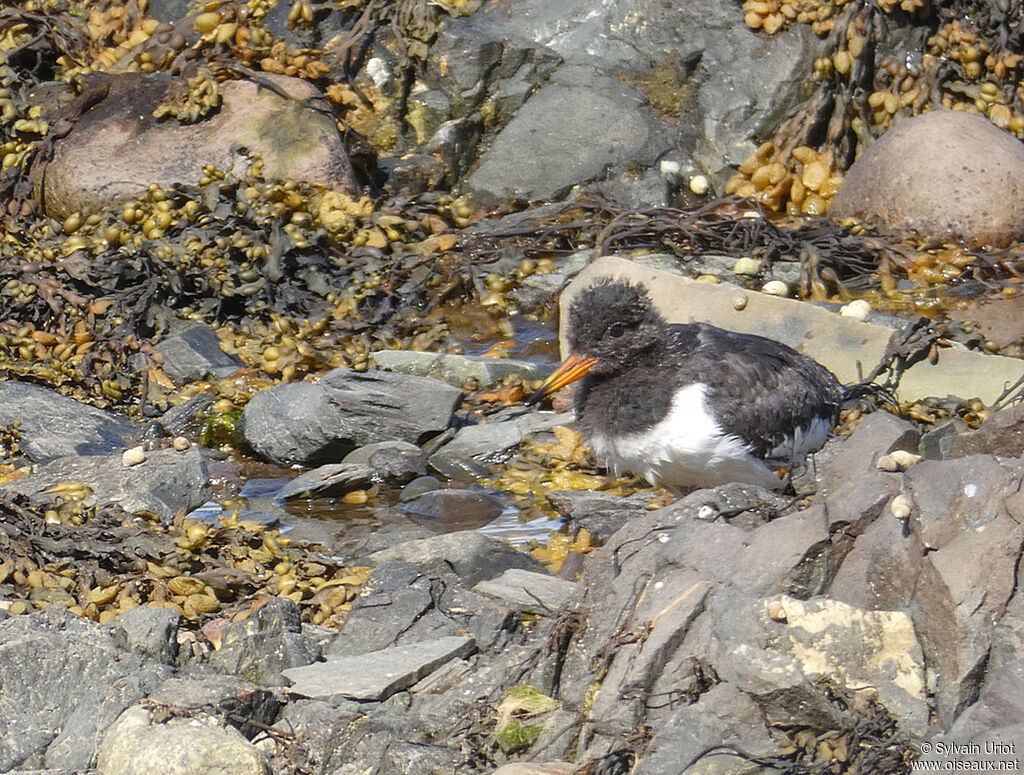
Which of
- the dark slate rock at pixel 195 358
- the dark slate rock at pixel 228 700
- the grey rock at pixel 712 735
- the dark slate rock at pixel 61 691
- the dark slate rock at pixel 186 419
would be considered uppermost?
the grey rock at pixel 712 735

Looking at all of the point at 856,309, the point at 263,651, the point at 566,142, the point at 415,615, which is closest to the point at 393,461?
the point at 415,615

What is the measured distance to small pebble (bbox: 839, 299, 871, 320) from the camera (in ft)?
23.9

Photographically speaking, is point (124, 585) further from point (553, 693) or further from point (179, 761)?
point (553, 693)

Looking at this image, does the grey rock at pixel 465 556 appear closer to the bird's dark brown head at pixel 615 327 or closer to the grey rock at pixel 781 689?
the bird's dark brown head at pixel 615 327

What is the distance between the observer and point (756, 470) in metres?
5.04

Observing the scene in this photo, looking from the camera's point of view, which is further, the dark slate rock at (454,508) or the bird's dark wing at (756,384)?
the dark slate rock at (454,508)

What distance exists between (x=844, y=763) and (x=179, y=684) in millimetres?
1908

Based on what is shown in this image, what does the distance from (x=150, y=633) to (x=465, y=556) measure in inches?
47.8

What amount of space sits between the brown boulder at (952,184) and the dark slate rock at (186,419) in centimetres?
509

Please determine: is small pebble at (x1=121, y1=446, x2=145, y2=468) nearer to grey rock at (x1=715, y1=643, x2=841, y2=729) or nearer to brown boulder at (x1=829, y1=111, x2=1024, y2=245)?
grey rock at (x1=715, y1=643, x2=841, y2=729)

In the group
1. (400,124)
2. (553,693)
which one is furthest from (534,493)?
(400,124)

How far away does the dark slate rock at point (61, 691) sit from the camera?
135 inches

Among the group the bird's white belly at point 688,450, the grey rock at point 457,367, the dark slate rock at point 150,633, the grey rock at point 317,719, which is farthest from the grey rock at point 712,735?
the grey rock at point 457,367

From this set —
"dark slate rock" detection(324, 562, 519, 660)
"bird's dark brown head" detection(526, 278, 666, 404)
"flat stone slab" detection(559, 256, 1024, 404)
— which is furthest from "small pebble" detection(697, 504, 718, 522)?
"flat stone slab" detection(559, 256, 1024, 404)
